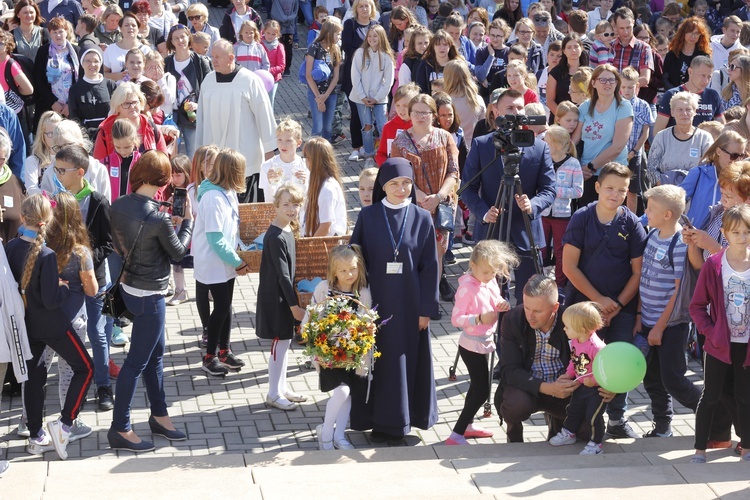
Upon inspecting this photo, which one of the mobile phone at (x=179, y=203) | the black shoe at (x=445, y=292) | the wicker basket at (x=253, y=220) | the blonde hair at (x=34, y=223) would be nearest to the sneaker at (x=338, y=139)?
the black shoe at (x=445, y=292)

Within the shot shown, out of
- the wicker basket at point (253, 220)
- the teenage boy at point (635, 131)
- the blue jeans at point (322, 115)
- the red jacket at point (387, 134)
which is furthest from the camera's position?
the blue jeans at point (322, 115)

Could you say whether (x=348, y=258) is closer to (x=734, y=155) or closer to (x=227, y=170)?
(x=227, y=170)

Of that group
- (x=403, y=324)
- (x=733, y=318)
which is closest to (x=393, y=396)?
(x=403, y=324)

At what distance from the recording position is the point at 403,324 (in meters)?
6.35

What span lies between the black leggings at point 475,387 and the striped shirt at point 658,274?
1026 millimetres

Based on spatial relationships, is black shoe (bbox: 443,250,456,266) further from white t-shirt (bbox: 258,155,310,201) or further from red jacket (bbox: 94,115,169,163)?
red jacket (bbox: 94,115,169,163)

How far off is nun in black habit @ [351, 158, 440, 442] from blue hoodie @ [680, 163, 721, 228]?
2.04 metres

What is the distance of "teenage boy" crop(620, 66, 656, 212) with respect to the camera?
9695 millimetres

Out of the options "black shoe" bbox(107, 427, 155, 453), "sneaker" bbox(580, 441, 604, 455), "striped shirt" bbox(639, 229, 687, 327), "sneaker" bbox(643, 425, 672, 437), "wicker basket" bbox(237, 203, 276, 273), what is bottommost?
"sneaker" bbox(643, 425, 672, 437)

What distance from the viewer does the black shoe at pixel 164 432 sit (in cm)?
639

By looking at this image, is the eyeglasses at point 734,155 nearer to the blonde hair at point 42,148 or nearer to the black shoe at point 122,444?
the black shoe at point 122,444

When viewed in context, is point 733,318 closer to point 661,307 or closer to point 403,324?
point 661,307

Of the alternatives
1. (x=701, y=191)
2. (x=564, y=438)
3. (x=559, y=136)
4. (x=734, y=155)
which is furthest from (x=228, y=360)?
(x=734, y=155)

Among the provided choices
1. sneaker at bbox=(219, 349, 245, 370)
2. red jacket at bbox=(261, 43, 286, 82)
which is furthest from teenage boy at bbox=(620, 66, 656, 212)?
red jacket at bbox=(261, 43, 286, 82)
